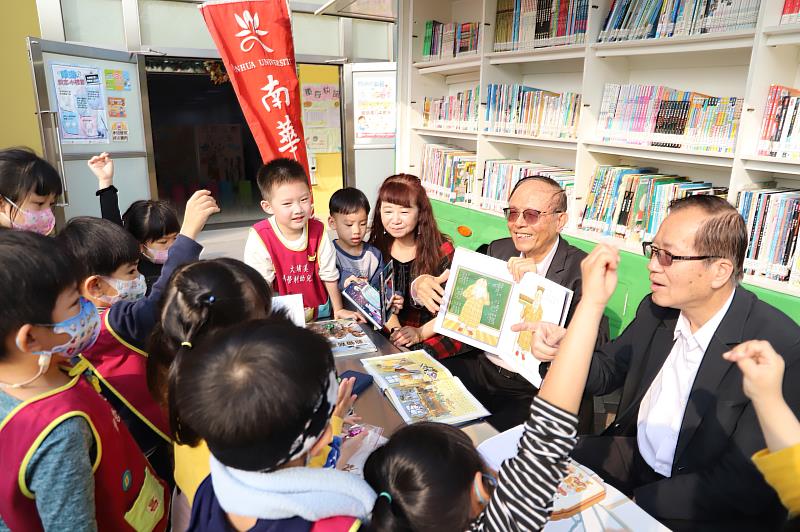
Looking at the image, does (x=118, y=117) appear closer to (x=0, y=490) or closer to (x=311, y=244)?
(x=311, y=244)

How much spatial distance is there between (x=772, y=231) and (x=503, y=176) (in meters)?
2.01

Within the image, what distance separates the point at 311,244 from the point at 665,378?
183 cm

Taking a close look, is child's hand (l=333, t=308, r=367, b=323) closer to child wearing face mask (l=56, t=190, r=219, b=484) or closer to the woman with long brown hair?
the woman with long brown hair

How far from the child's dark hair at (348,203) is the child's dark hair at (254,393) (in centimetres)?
192

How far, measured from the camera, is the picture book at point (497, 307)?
181 cm

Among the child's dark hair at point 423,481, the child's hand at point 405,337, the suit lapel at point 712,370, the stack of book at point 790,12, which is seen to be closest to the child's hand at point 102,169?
the child's hand at point 405,337

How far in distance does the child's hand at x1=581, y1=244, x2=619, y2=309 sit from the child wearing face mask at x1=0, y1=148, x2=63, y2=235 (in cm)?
230

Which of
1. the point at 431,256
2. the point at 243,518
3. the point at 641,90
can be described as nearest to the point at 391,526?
the point at 243,518

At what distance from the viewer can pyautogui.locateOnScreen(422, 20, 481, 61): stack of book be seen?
14.7 feet

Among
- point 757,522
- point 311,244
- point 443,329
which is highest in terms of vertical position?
point 311,244

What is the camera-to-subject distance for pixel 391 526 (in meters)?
0.93

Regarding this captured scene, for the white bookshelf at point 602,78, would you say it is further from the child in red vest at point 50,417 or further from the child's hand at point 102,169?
the child in red vest at point 50,417

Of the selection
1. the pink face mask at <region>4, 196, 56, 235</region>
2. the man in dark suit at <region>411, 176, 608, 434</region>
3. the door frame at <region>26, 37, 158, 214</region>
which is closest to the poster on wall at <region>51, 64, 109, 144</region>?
the door frame at <region>26, 37, 158, 214</region>

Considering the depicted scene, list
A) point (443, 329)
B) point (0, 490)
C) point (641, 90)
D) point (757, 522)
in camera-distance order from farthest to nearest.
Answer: point (641, 90) → point (443, 329) → point (757, 522) → point (0, 490)
